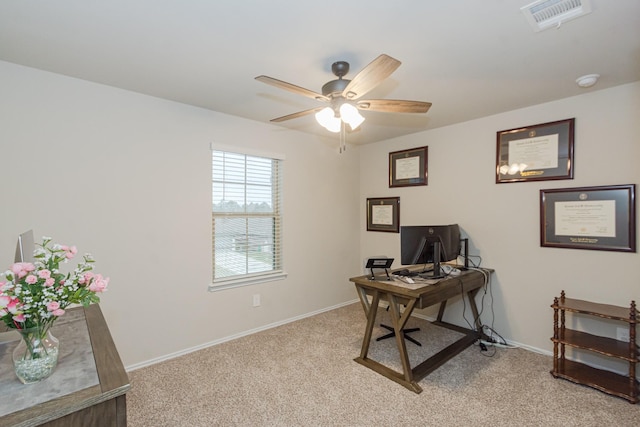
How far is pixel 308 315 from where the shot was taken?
390 cm

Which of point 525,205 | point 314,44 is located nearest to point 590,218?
point 525,205

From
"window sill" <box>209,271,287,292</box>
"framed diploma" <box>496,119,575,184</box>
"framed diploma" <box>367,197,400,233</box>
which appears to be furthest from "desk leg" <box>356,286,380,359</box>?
"framed diploma" <box>496,119,575,184</box>

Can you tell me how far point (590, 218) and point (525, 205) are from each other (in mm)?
497

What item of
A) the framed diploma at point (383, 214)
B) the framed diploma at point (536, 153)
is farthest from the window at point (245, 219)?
the framed diploma at point (536, 153)

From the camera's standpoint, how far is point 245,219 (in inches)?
133

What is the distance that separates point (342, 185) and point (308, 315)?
1827 mm

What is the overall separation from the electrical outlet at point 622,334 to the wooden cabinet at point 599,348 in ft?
0.17

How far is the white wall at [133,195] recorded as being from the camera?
218 centimetres

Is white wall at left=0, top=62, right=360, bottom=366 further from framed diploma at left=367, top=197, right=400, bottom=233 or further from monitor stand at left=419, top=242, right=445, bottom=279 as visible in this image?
monitor stand at left=419, top=242, right=445, bottom=279

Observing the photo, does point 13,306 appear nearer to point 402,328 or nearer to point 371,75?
point 371,75

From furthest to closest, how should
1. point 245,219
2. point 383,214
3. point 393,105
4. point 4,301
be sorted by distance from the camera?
point 383,214
point 245,219
point 393,105
point 4,301

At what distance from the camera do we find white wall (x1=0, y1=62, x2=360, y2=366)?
2.18m

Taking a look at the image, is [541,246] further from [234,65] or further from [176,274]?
[176,274]

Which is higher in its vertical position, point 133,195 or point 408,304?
point 133,195
